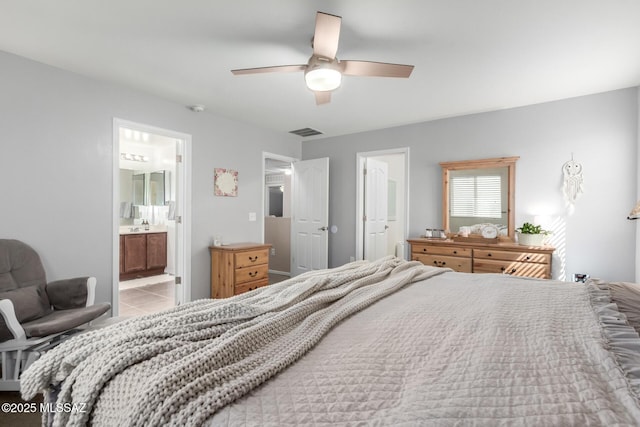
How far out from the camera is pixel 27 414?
188 centimetres

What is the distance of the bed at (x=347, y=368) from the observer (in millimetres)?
693

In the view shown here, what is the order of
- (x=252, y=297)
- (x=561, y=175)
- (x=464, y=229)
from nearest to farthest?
(x=252, y=297) → (x=561, y=175) → (x=464, y=229)

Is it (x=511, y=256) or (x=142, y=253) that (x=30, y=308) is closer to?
(x=142, y=253)

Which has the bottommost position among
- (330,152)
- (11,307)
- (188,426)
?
(11,307)

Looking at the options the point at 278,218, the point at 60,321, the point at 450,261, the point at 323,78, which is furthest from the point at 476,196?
the point at 60,321

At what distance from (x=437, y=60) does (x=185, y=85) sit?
239cm

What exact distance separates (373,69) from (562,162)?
2.71m

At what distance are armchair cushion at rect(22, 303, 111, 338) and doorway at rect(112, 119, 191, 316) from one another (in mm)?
1360

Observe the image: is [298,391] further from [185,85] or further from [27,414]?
[185,85]

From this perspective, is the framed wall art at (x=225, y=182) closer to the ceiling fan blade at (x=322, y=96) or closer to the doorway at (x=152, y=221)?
the doorway at (x=152, y=221)

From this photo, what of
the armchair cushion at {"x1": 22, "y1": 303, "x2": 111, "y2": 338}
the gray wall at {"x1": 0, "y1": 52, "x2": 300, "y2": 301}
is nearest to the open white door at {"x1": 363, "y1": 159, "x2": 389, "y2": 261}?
the gray wall at {"x1": 0, "y1": 52, "x2": 300, "y2": 301}

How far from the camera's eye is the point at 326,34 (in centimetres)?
192

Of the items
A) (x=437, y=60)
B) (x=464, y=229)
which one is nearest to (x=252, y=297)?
(x=437, y=60)

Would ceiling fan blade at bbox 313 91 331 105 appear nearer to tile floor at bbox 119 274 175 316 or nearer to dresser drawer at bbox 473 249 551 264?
dresser drawer at bbox 473 249 551 264
